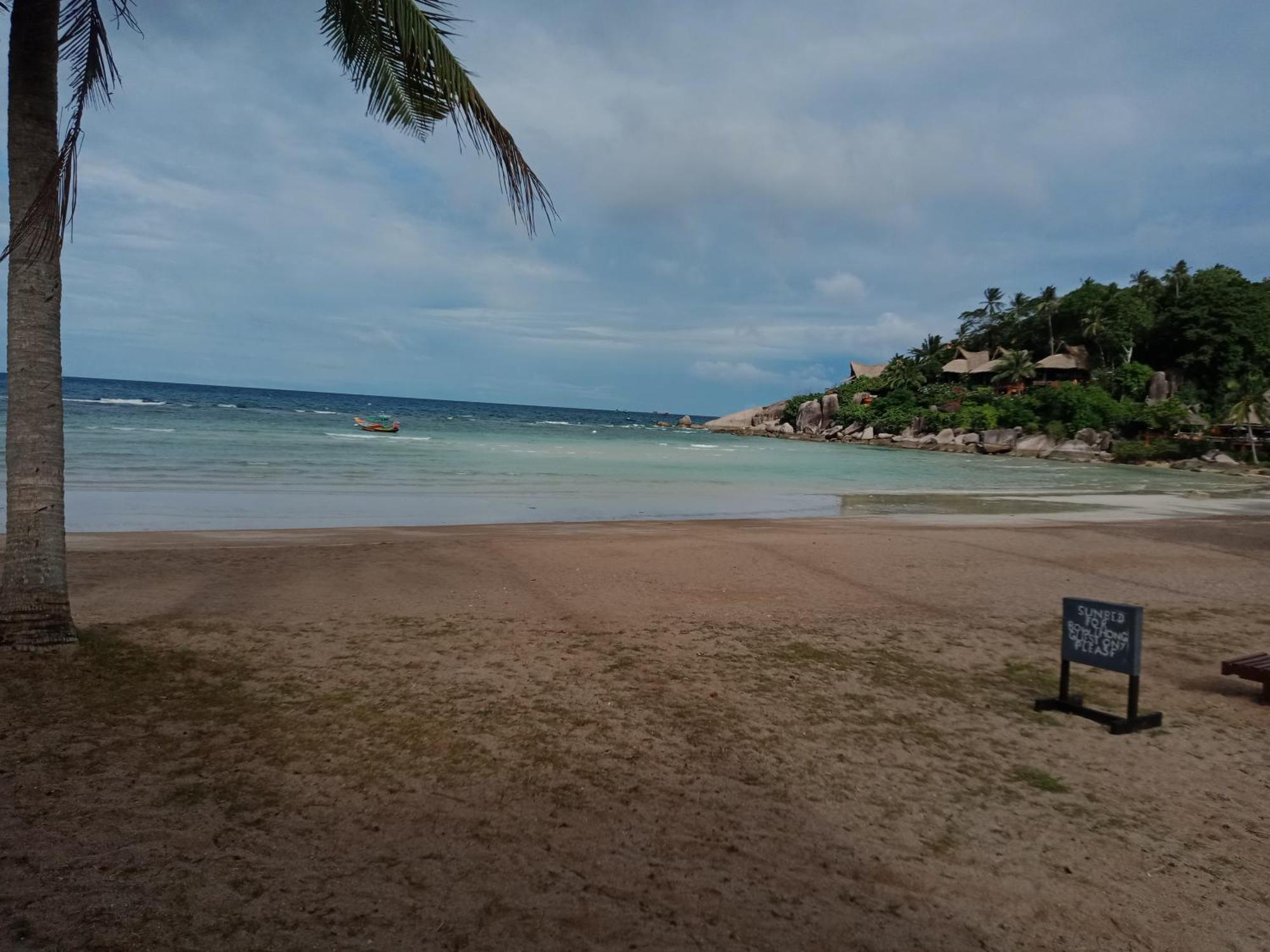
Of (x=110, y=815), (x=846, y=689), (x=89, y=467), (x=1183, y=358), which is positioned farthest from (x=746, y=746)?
(x=1183, y=358)

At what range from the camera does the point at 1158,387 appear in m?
61.6

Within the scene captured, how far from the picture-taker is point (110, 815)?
11.2ft

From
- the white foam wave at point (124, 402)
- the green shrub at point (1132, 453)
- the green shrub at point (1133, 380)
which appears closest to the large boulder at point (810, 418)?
the green shrub at point (1133, 380)

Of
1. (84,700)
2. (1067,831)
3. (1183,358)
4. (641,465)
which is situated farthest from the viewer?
(1183,358)

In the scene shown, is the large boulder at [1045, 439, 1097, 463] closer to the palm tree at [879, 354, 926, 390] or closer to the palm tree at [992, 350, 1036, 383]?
the palm tree at [992, 350, 1036, 383]

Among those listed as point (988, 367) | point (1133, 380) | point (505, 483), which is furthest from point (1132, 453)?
point (505, 483)

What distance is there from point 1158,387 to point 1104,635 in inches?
2688

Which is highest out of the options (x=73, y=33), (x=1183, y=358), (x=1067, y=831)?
(x=1183, y=358)

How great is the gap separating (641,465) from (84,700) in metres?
30.4

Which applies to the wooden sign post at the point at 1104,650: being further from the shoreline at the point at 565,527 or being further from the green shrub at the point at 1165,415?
the green shrub at the point at 1165,415

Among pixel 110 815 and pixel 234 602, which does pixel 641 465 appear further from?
pixel 110 815

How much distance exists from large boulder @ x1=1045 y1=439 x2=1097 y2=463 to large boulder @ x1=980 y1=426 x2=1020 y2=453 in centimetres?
372

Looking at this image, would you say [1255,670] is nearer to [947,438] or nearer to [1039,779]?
[1039,779]

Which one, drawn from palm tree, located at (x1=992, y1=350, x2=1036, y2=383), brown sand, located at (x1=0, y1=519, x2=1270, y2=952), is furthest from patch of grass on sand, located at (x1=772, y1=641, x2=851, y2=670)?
palm tree, located at (x1=992, y1=350, x2=1036, y2=383)
